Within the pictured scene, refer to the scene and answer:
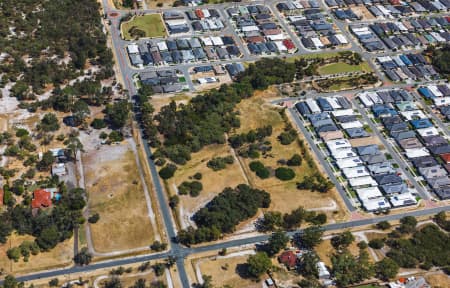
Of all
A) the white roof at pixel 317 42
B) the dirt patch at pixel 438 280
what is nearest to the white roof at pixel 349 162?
the dirt patch at pixel 438 280

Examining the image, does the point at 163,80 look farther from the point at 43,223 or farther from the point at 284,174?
the point at 43,223

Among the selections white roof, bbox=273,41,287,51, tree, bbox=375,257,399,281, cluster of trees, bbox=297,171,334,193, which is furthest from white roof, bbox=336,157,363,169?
white roof, bbox=273,41,287,51

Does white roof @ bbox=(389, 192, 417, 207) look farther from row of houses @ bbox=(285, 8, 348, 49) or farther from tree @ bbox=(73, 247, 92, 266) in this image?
tree @ bbox=(73, 247, 92, 266)

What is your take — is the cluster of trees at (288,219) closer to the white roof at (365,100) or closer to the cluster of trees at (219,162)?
the cluster of trees at (219,162)

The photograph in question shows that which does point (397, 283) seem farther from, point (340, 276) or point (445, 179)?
point (445, 179)

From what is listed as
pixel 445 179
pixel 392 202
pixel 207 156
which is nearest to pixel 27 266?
pixel 207 156

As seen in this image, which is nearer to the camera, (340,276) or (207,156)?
(340,276)
